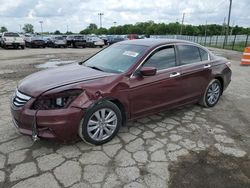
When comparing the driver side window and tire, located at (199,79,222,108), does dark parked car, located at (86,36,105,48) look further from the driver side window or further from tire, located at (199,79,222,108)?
the driver side window

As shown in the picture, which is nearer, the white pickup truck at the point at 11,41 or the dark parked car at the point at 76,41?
the white pickup truck at the point at 11,41

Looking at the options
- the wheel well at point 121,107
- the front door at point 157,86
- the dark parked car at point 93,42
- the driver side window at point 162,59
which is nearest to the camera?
the wheel well at point 121,107

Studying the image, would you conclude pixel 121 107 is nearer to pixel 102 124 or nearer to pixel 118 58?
pixel 102 124

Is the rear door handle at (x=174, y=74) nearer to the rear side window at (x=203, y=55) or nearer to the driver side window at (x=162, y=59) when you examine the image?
the driver side window at (x=162, y=59)

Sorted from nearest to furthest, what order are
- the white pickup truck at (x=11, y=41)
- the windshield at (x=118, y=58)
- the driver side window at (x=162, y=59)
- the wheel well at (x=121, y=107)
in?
the wheel well at (x=121, y=107), the windshield at (x=118, y=58), the driver side window at (x=162, y=59), the white pickup truck at (x=11, y=41)

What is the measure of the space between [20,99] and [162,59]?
8.09ft

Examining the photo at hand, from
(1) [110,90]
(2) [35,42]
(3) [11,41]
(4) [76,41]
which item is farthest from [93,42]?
(1) [110,90]

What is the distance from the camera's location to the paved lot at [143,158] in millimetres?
2734

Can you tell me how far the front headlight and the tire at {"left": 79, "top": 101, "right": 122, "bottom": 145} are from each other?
319mm

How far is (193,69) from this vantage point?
181 inches

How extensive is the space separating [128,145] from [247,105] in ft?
12.0

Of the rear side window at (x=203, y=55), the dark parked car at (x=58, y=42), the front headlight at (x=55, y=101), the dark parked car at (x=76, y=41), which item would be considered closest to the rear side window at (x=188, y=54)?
the rear side window at (x=203, y=55)

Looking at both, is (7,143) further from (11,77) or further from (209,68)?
(11,77)

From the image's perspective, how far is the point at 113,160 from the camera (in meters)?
3.12
